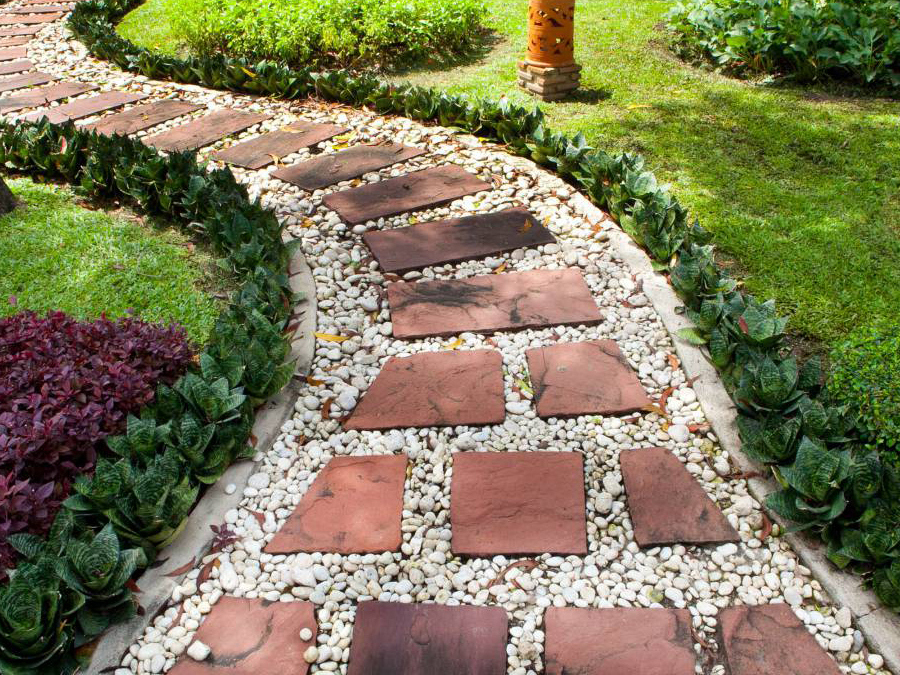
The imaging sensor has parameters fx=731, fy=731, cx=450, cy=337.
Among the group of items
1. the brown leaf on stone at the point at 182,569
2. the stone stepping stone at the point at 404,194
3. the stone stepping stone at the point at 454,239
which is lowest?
the brown leaf on stone at the point at 182,569

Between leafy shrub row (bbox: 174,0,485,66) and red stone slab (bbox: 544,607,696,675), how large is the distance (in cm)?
617

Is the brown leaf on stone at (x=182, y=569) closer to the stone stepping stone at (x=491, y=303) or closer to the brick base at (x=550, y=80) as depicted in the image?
the stone stepping stone at (x=491, y=303)

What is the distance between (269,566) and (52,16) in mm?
10238

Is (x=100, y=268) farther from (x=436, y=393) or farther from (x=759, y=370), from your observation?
(x=759, y=370)

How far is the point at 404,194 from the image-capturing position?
15.2 ft

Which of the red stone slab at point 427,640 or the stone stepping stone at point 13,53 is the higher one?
the stone stepping stone at point 13,53

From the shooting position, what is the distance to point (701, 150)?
505 centimetres

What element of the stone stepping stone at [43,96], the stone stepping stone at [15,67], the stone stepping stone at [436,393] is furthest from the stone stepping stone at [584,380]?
the stone stepping stone at [15,67]

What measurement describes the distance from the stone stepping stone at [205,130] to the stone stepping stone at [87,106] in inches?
41.6

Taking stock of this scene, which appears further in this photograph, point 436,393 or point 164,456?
point 436,393

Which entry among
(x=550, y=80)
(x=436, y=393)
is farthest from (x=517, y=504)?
(x=550, y=80)

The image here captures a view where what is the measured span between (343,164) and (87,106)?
2.99m

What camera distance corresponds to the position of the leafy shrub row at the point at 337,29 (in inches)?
280

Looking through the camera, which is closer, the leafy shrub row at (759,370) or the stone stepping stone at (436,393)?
the leafy shrub row at (759,370)
